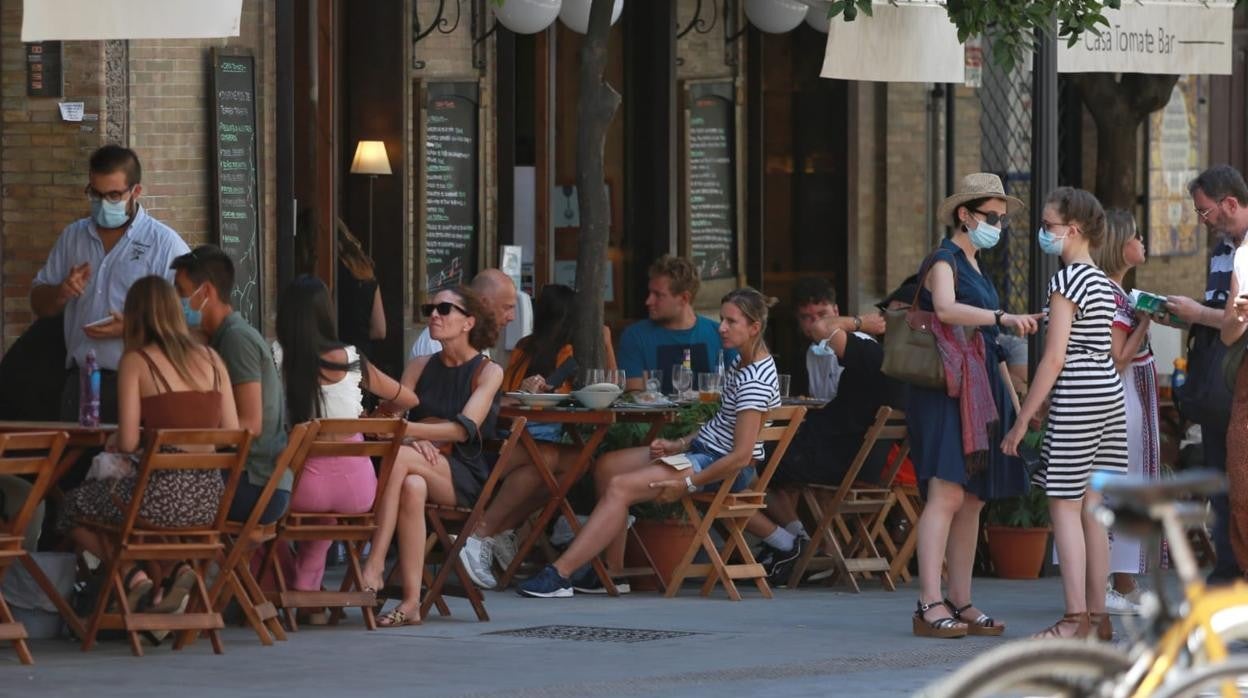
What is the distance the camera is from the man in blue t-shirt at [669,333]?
1319 centimetres

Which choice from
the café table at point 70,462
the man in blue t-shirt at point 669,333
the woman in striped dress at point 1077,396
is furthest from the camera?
the man in blue t-shirt at point 669,333

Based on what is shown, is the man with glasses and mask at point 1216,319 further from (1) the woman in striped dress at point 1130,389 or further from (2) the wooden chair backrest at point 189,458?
(2) the wooden chair backrest at point 189,458

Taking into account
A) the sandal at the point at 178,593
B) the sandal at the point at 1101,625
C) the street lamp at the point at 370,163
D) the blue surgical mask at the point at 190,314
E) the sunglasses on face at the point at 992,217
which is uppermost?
the street lamp at the point at 370,163

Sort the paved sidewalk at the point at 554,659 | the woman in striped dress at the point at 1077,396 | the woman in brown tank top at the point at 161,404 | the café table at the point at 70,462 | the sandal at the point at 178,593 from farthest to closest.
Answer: the woman in striped dress at the point at 1077,396 < the sandal at the point at 178,593 < the café table at the point at 70,462 < the woman in brown tank top at the point at 161,404 < the paved sidewalk at the point at 554,659

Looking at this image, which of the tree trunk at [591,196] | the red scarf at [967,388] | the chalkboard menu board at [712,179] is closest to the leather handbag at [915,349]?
the red scarf at [967,388]

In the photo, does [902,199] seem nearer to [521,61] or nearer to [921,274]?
[521,61]

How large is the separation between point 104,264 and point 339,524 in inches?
61.9

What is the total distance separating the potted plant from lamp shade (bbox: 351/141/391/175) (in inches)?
190

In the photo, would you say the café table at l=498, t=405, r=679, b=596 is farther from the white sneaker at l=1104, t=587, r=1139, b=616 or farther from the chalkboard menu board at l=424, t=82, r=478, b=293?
the chalkboard menu board at l=424, t=82, r=478, b=293

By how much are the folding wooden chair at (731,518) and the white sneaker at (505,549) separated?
76cm

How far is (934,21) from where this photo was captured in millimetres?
14117

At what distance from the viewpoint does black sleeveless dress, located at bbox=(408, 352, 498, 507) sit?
426 inches

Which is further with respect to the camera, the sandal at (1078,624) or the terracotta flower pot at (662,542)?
the terracotta flower pot at (662,542)

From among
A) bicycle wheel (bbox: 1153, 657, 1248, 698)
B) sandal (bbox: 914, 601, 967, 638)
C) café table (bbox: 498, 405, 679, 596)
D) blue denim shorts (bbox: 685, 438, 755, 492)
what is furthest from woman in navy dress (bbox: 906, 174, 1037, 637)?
bicycle wheel (bbox: 1153, 657, 1248, 698)
